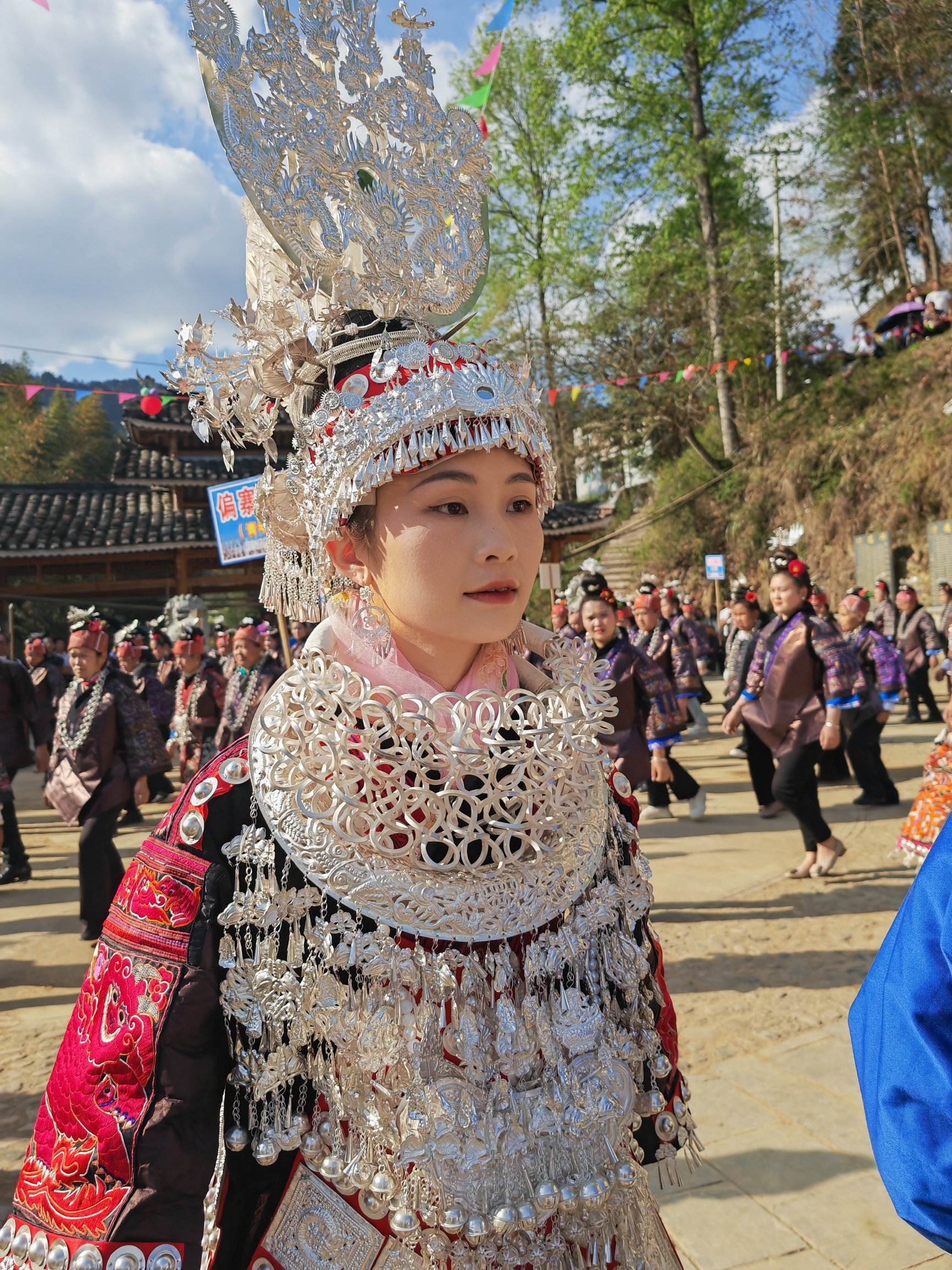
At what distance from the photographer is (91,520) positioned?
17953 mm

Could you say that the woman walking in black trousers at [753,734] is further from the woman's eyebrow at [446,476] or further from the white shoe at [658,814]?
the woman's eyebrow at [446,476]

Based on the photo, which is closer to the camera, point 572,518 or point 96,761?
point 96,761

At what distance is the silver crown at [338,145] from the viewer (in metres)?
1.32

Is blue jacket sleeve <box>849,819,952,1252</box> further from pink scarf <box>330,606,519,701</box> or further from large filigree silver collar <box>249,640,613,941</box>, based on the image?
pink scarf <box>330,606,519,701</box>

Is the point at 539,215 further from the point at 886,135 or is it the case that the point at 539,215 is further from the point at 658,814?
the point at 658,814

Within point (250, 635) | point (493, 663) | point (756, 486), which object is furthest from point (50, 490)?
point (493, 663)

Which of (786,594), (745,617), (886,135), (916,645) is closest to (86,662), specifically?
(786,594)

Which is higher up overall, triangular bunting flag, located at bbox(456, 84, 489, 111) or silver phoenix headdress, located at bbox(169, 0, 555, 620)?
triangular bunting flag, located at bbox(456, 84, 489, 111)

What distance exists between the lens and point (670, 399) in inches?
954

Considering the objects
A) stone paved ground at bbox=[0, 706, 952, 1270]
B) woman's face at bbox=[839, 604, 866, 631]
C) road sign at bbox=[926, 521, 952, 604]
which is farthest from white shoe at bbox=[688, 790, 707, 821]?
road sign at bbox=[926, 521, 952, 604]

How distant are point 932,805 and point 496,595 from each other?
354 centimetres

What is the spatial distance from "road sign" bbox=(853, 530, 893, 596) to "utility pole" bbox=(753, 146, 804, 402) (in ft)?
18.5

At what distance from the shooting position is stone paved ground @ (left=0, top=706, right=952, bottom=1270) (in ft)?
8.05

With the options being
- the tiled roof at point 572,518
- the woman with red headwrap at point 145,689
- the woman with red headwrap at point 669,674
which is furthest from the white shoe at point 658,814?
the tiled roof at point 572,518
